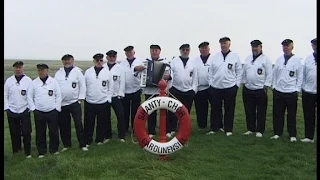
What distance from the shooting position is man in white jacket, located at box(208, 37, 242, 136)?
307 inches

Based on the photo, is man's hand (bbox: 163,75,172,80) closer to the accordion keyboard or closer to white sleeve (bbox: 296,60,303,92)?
the accordion keyboard

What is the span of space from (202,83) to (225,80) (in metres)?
0.61

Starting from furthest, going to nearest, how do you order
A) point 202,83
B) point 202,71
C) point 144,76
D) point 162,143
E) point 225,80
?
point 202,83 < point 202,71 < point 225,80 < point 144,76 < point 162,143

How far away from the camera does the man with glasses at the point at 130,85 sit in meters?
8.10

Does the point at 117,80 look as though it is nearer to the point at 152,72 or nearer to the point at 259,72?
the point at 152,72

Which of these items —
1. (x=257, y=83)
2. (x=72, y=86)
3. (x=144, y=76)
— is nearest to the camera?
(x=144, y=76)

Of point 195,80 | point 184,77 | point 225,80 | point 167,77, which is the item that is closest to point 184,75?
point 184,77

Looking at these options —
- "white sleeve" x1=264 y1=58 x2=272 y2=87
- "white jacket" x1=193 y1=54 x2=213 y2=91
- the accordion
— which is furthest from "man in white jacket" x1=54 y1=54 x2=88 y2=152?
"white sleeve" x1=264 y1=58 x2=272 y2=87

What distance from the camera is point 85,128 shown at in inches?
310

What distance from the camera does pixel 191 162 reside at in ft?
21.0

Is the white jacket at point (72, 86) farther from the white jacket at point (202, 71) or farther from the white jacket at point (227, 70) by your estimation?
the white jacket at point (227, 70)

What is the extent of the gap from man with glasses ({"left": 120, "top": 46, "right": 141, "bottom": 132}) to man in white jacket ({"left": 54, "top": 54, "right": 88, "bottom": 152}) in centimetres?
93

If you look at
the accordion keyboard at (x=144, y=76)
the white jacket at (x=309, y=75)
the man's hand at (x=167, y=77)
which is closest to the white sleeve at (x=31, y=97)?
the accordion keyboard at (x=144, y=76)

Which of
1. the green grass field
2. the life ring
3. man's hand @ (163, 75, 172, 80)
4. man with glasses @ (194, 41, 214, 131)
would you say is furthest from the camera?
man with glasses @ (194, 41, 214, 131)
